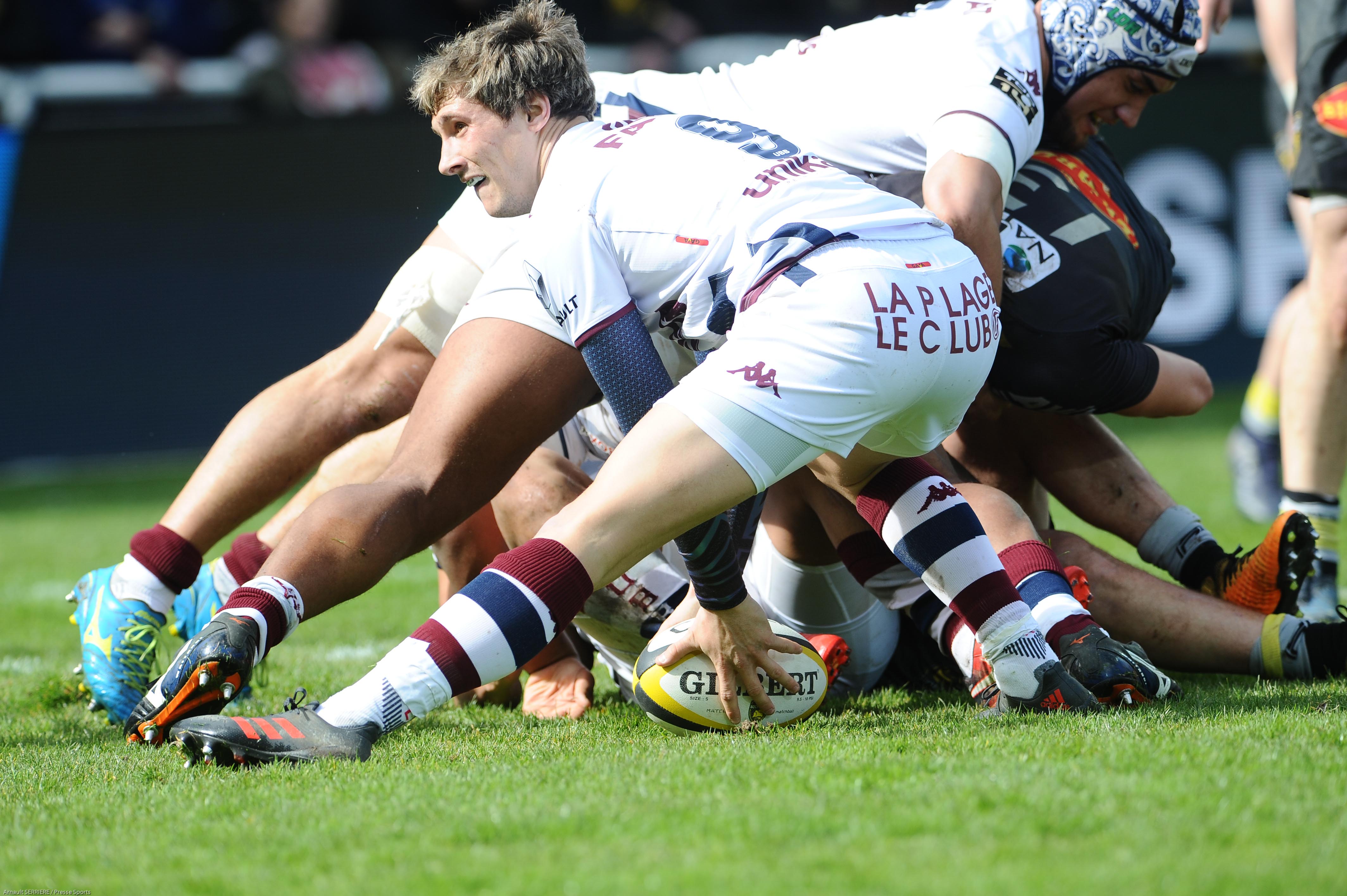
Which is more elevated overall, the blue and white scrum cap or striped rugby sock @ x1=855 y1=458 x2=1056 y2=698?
the blue and white scrum cap

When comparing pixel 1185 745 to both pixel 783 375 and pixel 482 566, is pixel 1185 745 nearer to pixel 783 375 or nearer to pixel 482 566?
pixel 783 375

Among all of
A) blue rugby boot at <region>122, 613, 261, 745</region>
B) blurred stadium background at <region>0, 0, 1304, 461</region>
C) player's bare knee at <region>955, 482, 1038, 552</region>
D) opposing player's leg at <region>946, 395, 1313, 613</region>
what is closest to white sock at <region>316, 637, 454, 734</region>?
blue rugby boot at <region>122, 613, 261, 745</region>

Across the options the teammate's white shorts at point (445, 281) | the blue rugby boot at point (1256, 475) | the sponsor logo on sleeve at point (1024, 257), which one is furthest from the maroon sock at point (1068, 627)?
the blue rugby boot at point (1256, 475)

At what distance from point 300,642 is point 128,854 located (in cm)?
253

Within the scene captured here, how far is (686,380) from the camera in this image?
2.44 metres

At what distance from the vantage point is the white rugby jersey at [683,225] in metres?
2.55

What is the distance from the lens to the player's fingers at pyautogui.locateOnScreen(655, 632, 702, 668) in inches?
106

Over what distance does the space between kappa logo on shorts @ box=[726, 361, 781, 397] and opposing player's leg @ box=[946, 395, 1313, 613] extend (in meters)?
1.35

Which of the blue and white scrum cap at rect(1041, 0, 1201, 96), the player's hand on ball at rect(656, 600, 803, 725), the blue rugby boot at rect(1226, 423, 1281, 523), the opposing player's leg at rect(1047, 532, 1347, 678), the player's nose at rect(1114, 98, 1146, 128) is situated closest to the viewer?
the player's hand on ball at rect(656, 600, 803, 725)

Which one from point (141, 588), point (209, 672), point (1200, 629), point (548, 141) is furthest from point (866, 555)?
point (141, 588)

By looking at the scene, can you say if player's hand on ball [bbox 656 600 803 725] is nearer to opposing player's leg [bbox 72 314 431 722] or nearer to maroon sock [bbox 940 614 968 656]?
maroon sock [bbox 940 614 968 656]

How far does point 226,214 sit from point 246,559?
6.73 meters

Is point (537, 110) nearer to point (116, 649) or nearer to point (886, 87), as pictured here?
point (886, 87)

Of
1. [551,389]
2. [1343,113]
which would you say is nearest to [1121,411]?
[1343,113]
